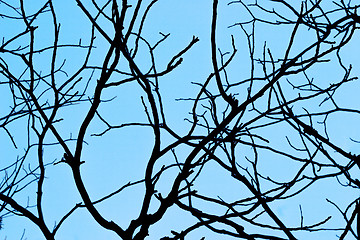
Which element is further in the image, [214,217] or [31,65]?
[31,65]

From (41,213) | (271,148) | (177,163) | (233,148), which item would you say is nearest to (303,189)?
(271,148)

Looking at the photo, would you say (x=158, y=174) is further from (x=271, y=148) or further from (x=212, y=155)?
(x=271, y=148)

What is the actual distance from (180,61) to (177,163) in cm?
64

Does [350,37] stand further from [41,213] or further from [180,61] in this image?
[41,213]

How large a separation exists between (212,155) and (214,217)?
42 cm

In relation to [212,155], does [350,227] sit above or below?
below

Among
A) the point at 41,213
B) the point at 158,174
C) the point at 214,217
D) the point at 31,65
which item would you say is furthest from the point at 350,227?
the point at 31,65

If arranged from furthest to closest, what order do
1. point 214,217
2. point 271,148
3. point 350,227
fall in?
point 271,148 → point 214,217 → point 350,227

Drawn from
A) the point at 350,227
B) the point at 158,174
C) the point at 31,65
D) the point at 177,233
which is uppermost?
the point at 31,65

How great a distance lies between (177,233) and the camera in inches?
83.8

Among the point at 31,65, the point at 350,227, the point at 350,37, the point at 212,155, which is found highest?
the point at 31,65

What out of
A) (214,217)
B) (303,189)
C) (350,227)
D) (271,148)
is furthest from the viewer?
(271,148)

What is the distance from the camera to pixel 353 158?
270 centimetres

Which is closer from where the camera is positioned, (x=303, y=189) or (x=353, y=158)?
(x=303, y=189)
